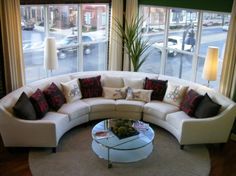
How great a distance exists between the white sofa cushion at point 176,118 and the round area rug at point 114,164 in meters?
0.35

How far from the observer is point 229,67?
17.4 feet

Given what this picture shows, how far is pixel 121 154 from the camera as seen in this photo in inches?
184

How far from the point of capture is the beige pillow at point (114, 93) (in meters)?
5.92

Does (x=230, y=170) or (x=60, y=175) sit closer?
(x=60, y=175)

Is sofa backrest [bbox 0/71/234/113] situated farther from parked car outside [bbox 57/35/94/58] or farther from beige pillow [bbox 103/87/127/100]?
parked car outside [bbox 57/35/94/58]

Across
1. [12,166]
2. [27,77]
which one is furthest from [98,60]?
[12,166]

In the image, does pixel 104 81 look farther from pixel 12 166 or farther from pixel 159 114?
pixel 12 166

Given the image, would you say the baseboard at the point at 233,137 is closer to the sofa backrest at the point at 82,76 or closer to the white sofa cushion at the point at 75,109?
the sofa backrest at the point at 82,76

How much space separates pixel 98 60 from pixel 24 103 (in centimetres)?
305

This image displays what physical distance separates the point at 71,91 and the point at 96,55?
1.96 meters

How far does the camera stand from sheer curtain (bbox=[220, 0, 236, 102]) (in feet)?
17.0

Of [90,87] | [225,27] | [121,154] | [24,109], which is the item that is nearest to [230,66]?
[225,27]

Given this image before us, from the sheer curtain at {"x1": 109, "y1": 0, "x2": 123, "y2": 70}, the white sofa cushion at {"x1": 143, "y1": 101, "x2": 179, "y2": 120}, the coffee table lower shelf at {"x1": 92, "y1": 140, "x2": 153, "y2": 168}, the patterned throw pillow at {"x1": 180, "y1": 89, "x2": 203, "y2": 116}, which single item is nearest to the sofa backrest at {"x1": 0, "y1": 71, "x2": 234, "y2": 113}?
the patterned throw pillow at {"x1": 180, "y1": 89, "x2": 203, "y2": 116}

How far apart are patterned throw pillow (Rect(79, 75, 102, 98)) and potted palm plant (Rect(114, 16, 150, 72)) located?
4.14ft
